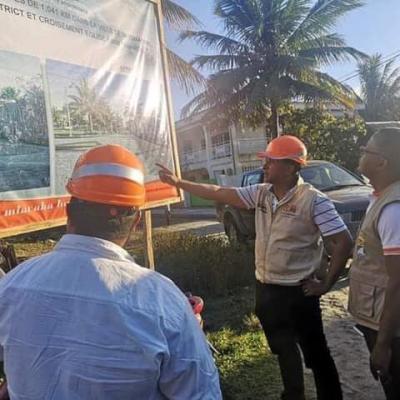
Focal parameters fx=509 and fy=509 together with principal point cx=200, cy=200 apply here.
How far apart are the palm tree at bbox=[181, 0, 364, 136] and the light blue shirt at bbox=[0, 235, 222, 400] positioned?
1868 centimetres

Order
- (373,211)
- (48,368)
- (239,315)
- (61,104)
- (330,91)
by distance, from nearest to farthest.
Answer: (48,368) < (373,211) < (61,104) < (239,315) < (330,91)

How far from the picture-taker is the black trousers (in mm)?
3072

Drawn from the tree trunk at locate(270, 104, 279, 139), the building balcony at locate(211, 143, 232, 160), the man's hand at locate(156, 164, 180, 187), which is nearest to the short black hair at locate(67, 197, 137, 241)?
the man's hand at locate(156, 164, 180, 187)

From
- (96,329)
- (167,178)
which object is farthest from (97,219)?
(167,178)

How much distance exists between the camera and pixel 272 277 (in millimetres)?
3090

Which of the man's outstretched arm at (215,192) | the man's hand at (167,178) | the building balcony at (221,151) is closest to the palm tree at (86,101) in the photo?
the man's hand at (167,178)

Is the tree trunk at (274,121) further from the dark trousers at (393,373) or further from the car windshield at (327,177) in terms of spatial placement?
the dark trousers at (393,373)

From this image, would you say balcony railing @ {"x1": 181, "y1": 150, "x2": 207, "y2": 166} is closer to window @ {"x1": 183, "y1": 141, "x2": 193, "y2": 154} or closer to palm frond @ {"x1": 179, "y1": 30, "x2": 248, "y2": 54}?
window @ {"x1": 183, "y1": 141, "x2": 193, "y2": 154}

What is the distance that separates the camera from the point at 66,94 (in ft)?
10.0

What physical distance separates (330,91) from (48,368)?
20109mm

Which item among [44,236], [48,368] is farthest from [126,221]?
[44,236]

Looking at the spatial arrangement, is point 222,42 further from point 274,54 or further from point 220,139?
point 220,139

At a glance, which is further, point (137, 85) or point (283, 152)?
point (137, 85)

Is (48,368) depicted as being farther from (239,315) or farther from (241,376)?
(239,315)
